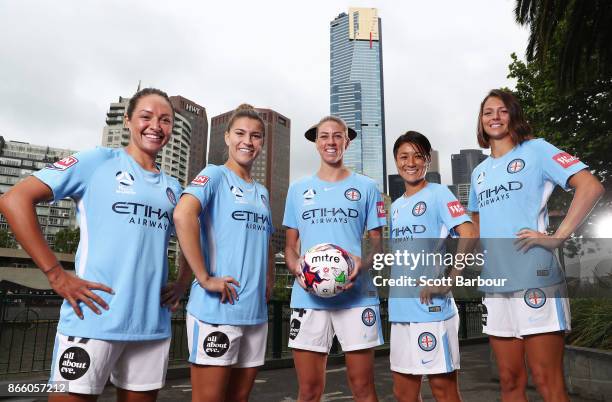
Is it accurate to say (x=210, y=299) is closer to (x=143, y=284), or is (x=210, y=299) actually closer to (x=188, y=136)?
(x=143, y=284)

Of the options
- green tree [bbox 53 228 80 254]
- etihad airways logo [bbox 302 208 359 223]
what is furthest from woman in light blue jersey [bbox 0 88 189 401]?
green tree [bbox 53 228 80 254]

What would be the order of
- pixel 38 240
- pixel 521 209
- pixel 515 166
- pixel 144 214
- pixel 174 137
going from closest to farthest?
pixel 38 240 < pixel 144 214 < pixel 521 209 < pixel 515 166 < pixel 174 137

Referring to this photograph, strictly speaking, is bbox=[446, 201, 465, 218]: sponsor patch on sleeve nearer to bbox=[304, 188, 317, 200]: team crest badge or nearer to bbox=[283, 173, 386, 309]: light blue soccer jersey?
bbox=[283, 173, 386, 309]: light blue soccer jersey

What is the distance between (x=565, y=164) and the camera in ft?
10.5

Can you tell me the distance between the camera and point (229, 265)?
3109mm

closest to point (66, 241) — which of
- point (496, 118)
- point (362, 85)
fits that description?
point (496, 118)

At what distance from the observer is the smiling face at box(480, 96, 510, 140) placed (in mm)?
3539

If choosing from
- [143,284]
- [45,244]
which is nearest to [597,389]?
[143,284]

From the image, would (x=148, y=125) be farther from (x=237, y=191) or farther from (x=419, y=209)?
(x=419, y=209)

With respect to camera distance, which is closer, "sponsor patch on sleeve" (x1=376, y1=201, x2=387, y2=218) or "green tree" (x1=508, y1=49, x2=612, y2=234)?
"sponsor patch on sleeve" (x1=376, y1=201, x2=387, y2=218)

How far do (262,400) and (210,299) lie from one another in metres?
4.29

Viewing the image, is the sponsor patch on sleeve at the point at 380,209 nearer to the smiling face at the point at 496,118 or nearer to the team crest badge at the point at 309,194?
the team crest badge at the point at 309,194

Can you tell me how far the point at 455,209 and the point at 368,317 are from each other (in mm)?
1288

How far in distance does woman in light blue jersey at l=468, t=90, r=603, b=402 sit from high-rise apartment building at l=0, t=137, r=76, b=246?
482 ft
